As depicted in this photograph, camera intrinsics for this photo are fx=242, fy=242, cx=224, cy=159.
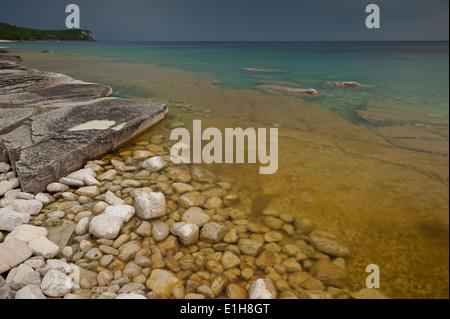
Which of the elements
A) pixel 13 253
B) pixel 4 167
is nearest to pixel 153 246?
pixel 13 253

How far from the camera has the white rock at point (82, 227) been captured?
88.4 inches

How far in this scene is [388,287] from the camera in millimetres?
1820

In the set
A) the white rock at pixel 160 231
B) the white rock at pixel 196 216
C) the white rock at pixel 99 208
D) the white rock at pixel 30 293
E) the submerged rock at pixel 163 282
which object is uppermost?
the white rock at pixel 99 208

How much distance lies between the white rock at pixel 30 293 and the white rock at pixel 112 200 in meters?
1.06

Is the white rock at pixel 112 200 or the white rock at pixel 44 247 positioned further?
the white rock at pixel 112 200

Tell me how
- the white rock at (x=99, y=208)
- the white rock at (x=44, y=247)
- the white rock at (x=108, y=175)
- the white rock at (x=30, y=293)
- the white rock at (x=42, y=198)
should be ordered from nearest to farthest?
1. the white rock at (x=30, y=293)
2. the white rock at (x=44, y=247)
3. the white rock at (x=99, y=208)
4. the white rock at (x=42, y=198)
5. the white rock at (x=108, y=175)

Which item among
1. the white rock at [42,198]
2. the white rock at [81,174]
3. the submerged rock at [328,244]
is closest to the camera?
the submerged rock at [328,244]

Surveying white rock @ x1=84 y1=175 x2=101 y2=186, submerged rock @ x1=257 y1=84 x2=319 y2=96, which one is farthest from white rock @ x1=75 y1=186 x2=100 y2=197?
submerged rock @ x1=257 y1=84 x2=319 y2=96

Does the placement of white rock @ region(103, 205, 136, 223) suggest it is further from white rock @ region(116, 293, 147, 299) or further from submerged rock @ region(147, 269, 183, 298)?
white rock @ region(116, 293, 147, 299)

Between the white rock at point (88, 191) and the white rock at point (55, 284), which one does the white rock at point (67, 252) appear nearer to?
the white rock at point (55, 284)

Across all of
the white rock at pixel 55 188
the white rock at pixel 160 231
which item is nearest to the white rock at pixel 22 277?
the white rock at pixel 160 231

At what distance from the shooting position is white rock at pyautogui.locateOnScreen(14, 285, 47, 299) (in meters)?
1.55
